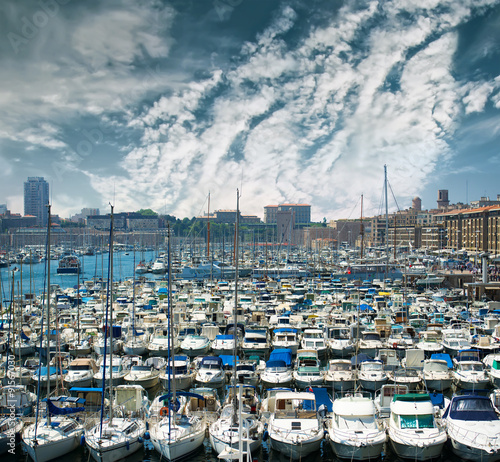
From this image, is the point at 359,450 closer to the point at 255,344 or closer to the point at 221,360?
the point at 221,360

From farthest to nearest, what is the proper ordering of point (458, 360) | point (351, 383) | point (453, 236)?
point (453, 236), point (458, 360), point (351, 383)

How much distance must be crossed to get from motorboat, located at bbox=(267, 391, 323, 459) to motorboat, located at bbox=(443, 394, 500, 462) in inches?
162

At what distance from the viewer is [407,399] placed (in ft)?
50.6

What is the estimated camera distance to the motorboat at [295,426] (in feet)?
47.1

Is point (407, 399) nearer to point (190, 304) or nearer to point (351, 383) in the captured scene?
point (351, 383)

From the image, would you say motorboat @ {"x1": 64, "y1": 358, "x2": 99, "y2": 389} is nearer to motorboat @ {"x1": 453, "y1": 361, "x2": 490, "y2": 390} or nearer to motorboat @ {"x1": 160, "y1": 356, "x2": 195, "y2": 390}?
motorboat @ {"x1": 160, "y1": 356, "x2": 195, "y2": 390}

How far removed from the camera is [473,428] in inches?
562

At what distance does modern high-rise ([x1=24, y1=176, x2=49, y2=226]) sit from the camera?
550 feet

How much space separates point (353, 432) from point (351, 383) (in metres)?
6.03

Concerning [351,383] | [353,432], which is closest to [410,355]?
[351,383]

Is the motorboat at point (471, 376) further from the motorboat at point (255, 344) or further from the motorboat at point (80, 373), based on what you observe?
the motorboat at point (80, 373)

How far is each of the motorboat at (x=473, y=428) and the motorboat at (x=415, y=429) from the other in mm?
392

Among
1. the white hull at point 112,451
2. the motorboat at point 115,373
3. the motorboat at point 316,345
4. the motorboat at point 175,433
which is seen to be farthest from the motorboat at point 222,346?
the white hull at point 112,451

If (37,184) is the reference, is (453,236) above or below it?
below
